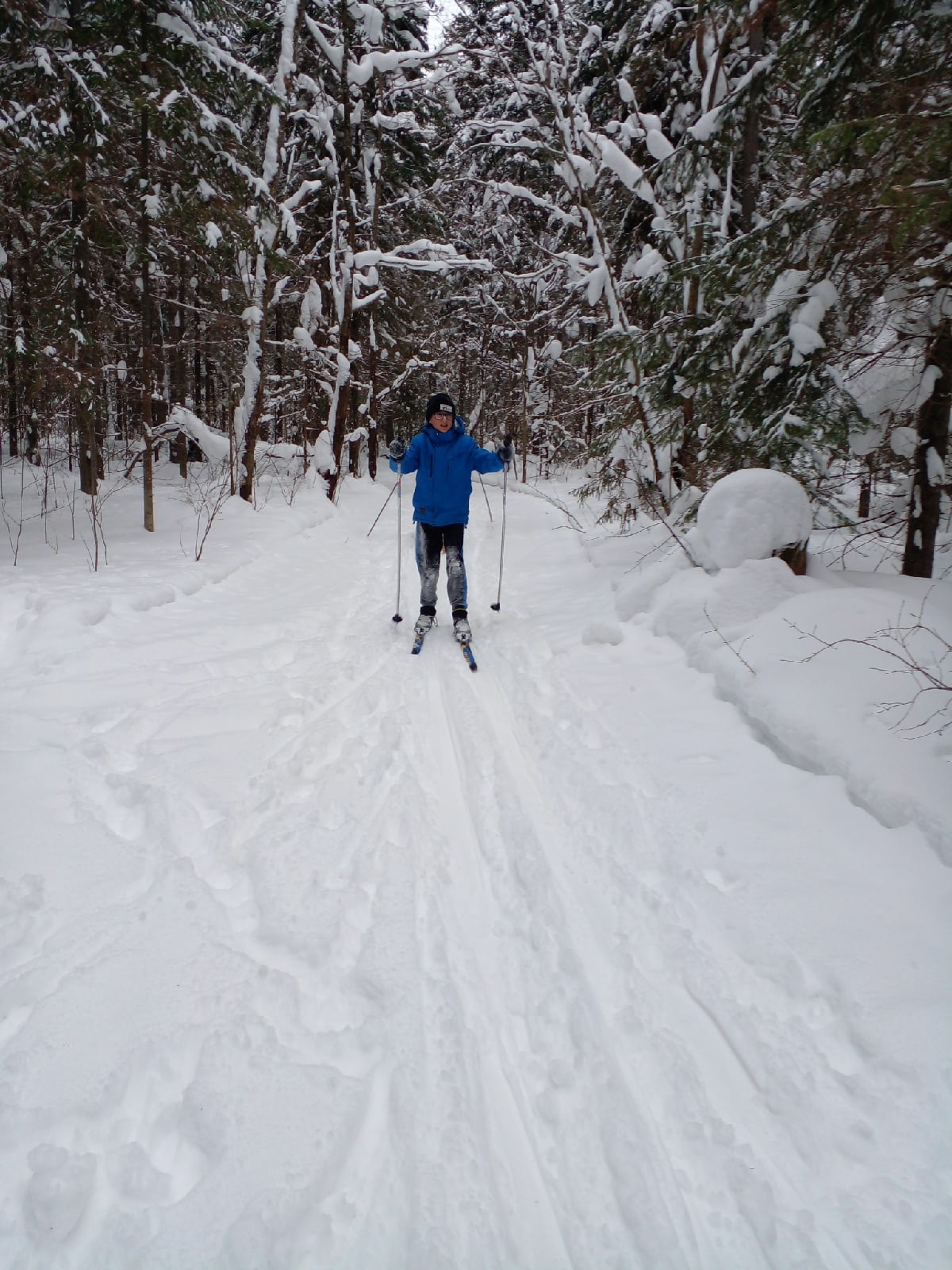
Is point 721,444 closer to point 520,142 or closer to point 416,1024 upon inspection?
point 520,142

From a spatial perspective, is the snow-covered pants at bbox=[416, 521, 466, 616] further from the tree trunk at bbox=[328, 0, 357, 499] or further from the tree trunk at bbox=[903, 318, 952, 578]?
the tree trunk at bbox=[328, 0, 357, 499]

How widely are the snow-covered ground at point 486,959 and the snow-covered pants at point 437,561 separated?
148cm

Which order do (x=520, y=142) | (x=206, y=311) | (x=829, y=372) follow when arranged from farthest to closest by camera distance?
(x=206, y=311) < (x=520, y=142) < (x=829, y=372)

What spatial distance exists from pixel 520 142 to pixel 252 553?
661cm

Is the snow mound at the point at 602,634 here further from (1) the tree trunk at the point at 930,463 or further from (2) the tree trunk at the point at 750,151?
(2) the tree trunk at the point at 750,151

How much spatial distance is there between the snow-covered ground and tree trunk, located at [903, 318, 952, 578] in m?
0.79

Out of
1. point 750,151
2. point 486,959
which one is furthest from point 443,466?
point 750,151

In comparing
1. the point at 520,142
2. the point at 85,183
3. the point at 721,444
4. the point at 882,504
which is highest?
the point at 520,142

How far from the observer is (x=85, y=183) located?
7750 mm

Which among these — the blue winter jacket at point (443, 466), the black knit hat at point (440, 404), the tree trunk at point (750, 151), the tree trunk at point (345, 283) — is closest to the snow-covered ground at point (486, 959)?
the blue winter jacket at point (443, 466)

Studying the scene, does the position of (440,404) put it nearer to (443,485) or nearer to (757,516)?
(443,485)

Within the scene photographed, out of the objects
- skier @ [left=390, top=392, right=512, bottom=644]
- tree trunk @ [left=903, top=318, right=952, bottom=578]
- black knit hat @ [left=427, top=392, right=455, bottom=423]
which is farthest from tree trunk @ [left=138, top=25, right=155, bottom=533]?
tree trunk @ [left=903, top=318, right=952, bottom=578]

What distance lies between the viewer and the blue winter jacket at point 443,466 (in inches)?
231

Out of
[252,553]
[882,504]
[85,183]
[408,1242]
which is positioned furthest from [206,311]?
[408,1242]
